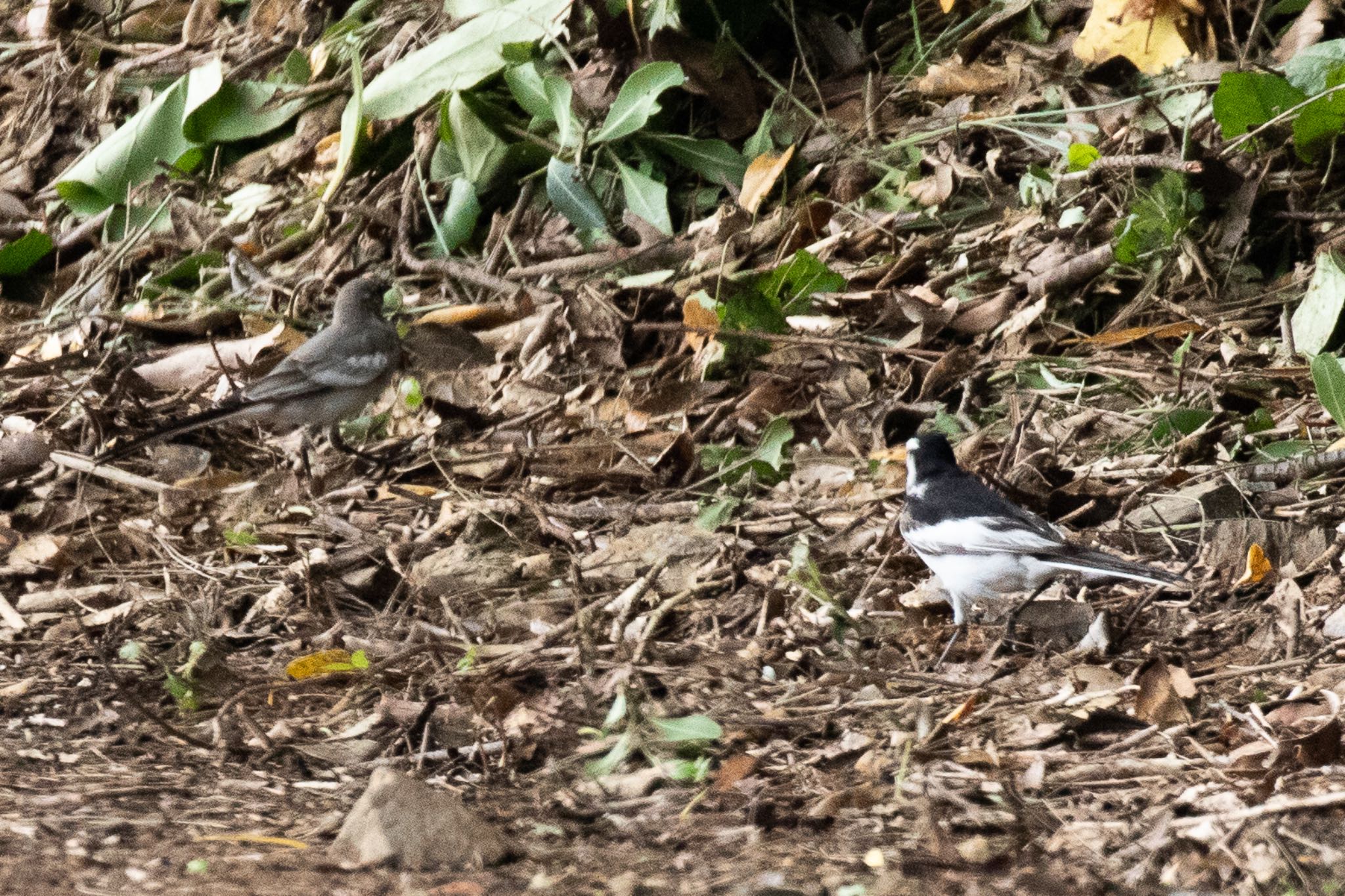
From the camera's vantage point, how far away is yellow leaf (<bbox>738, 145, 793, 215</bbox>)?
6.59 m

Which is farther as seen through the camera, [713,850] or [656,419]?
[656,419]

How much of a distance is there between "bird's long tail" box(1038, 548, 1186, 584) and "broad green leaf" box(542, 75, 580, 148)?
3379 millimetres

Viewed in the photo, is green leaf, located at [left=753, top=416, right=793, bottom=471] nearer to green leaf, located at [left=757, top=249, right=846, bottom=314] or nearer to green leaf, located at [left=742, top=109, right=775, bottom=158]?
green leaf, located at [left=757, top=249, right=846, bottom=314]

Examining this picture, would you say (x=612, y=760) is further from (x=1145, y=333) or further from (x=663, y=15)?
(x=663, y=15)

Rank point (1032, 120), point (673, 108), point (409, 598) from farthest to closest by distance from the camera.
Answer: point (673, 108), point (1032, 120), point (409, 598)

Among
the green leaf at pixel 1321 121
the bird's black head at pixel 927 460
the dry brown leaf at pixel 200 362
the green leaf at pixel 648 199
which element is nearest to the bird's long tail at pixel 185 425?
the dry brown leaf at pixel 200 362

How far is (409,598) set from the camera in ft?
15.9

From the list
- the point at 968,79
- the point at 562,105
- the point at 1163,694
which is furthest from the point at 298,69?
the point at 1163,694

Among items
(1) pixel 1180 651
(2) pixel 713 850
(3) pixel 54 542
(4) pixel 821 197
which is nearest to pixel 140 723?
(3) pixel 54 542

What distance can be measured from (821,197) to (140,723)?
3621mm

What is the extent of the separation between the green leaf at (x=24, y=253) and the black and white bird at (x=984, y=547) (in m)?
5.10

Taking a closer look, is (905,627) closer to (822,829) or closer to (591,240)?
(822,829)

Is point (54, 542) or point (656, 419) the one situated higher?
point (54, 542)

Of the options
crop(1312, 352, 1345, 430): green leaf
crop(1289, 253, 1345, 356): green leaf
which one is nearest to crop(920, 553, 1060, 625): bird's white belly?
crop(1312, 352, 1345, 430): green leaf
